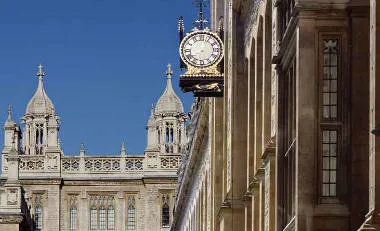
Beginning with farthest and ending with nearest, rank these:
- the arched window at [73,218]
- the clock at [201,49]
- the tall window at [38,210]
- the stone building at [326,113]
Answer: the arched window at [73,218]
the tall window at [38,210]
the clock at [201,49]
the stone building at [326,113]

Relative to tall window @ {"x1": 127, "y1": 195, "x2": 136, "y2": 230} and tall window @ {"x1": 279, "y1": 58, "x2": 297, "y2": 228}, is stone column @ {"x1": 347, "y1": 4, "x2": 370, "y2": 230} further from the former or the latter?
tall window @ {"x1": 127, "y1": 195, "x2": 136, "y2": 230}

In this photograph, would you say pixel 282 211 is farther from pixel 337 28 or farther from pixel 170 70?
pixel 170 70

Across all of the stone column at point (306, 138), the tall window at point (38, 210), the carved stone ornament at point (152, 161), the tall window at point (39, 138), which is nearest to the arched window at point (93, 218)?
the tall window at point (38, 210)

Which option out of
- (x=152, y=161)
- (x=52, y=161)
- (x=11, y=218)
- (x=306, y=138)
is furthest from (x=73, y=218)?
(x=306, y=138)

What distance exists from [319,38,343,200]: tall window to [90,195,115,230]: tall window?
296 feet

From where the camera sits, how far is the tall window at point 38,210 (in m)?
105

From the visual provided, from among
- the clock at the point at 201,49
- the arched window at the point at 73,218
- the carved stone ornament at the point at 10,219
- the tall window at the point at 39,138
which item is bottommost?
the arched window at the point at 73,218

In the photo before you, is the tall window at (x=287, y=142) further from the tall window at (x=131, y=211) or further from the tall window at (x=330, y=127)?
the tall window at (x=131, y=211)

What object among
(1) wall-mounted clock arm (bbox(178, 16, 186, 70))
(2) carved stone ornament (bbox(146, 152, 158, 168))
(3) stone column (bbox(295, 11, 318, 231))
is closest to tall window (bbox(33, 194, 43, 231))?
Answer: (2) carved stone ornament (bbox(146, 152, 158, 168))

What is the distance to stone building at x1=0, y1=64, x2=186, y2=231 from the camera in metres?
106

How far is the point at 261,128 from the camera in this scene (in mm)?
24969

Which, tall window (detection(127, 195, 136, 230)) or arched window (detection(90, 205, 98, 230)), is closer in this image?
arched window (detection(90, 205, 98, 230))

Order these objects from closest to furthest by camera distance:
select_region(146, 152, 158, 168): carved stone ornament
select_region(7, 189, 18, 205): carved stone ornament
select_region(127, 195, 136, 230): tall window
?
select_region(7, 189, 18, 205): carved stone ornament
select_region(146, 152, 158, 168): carved stone ornament
select_region(127, 195, 136, 230): tall window

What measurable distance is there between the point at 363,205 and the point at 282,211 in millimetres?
2115
